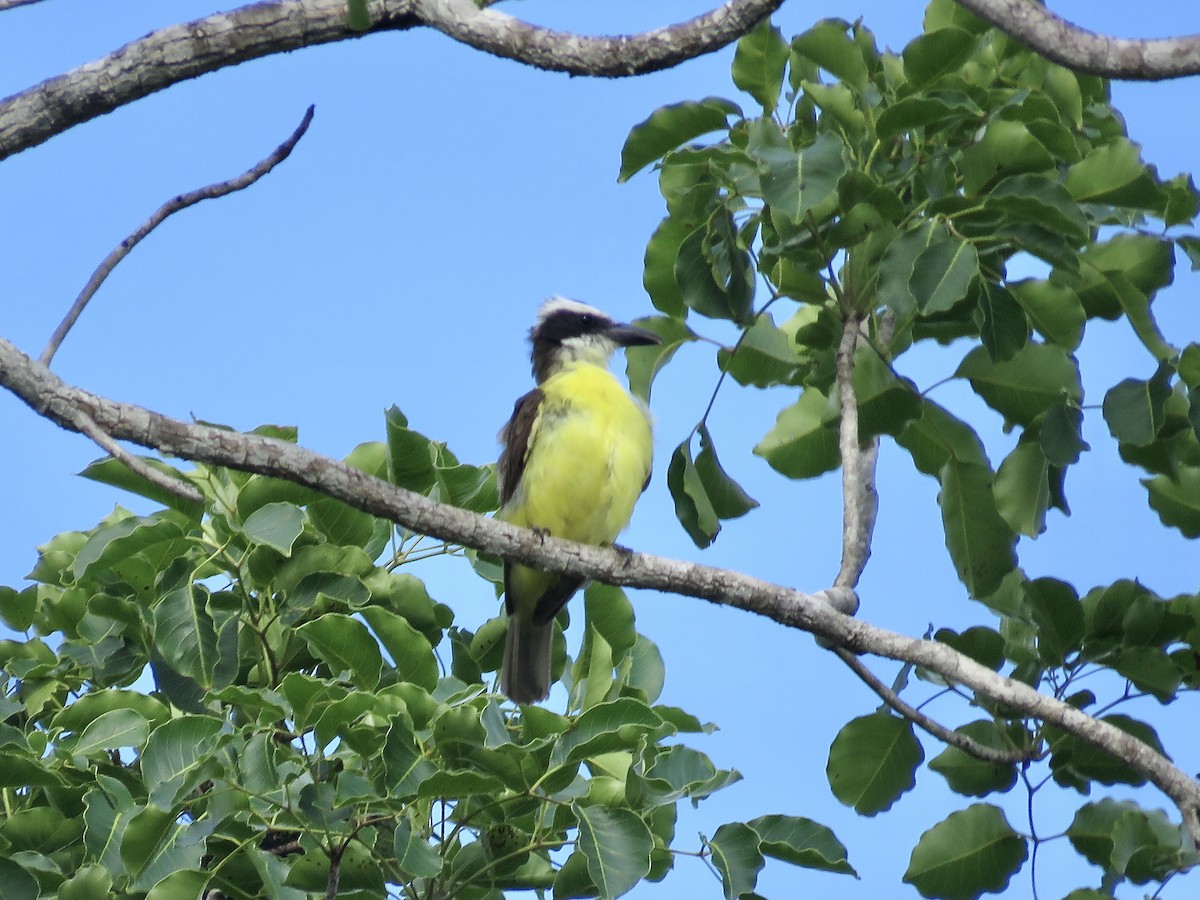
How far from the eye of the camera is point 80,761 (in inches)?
149

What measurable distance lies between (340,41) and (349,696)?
2.22m

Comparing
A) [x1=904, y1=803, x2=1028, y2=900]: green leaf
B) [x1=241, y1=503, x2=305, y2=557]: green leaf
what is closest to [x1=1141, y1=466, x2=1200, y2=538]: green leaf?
[x1=904, y1=803, x2=1028, y2=900]: green leaf

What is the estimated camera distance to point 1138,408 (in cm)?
394

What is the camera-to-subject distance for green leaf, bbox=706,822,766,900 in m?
3.35

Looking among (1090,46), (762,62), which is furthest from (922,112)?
(762,62)

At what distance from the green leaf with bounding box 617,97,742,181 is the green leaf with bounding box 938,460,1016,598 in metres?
1.31

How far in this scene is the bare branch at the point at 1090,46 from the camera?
3.24 metres

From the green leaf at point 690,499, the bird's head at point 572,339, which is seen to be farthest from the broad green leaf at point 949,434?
the bird's head at point 572,339

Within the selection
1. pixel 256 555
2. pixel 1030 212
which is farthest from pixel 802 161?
pixel 256 555

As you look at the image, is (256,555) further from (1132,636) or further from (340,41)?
(1132,636)

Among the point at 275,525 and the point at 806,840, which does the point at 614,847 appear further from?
the point at 275,525

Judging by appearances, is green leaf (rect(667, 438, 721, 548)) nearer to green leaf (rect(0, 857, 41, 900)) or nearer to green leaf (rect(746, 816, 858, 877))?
green leaf (rect(746, 816, 858, 877))

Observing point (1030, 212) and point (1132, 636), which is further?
point (1132, 636)

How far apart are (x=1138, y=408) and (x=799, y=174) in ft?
3.93
